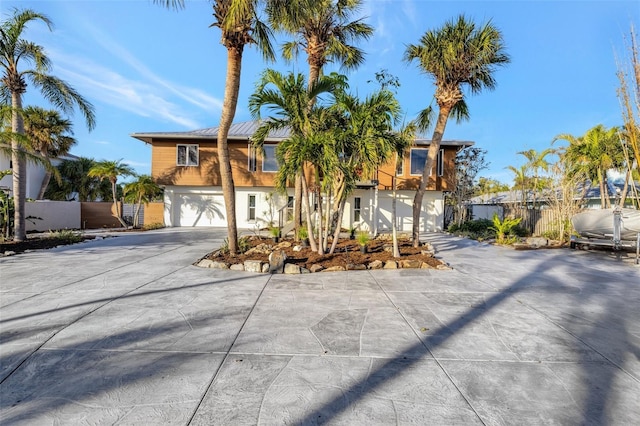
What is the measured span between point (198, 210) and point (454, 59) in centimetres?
1573

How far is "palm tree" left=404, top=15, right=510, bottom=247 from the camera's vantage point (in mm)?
9477

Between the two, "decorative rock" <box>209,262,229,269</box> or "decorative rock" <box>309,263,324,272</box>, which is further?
"decorative rock" <box>209,262,229,269</box>

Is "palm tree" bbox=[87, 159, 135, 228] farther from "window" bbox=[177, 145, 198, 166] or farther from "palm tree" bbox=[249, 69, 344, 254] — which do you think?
"palm tree" bbox=[249, 69, 344, 254]

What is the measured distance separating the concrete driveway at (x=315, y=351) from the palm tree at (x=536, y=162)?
11389mm

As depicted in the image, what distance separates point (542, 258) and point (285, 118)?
8.69 m

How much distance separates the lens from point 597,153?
14930 mm

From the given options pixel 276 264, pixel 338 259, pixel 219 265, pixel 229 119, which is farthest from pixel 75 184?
pixel 338 259

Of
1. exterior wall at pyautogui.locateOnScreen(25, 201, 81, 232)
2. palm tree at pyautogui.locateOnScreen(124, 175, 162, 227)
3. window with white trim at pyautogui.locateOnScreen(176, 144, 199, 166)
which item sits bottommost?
exterior wall at pyautogui.locateOnScreen(25, 201, 81, 232)

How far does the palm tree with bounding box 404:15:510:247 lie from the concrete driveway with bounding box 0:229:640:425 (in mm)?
5904

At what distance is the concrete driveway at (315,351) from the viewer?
2354 millimetres

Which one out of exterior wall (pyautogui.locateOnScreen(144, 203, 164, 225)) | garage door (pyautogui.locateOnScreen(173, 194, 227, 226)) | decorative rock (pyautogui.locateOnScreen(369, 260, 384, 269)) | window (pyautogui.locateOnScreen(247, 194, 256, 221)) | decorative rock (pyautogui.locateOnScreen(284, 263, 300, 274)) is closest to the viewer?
decorative rock (pyautogui.locateOnScreen(284, 263, 300, 274))

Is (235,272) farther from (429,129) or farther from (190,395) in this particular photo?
(429,129)

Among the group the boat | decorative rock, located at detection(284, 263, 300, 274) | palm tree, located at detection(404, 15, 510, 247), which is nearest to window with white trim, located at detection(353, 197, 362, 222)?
palm tree, located at detection(404, 15, 510, 247)

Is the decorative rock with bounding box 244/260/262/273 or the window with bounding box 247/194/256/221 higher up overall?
the window with bounding box 247/194/256/221
